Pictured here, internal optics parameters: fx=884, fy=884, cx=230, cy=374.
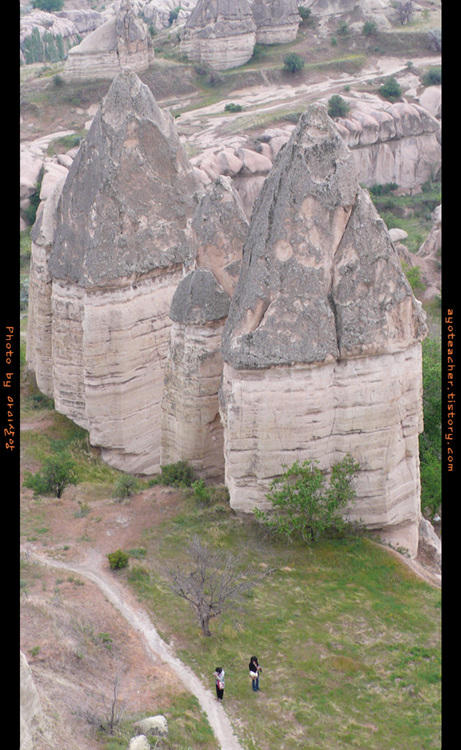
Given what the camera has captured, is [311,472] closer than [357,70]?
Yes

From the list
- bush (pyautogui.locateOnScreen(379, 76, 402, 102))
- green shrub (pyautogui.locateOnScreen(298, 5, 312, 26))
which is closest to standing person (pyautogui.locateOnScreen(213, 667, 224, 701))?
bush (pyautogui.locateOnScreen(379, 76, 402, 102))

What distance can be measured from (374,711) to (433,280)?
3634 cm

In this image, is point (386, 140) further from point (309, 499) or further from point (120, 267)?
point (309, 499)

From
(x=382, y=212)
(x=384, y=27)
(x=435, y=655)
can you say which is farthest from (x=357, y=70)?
(x=435, y=655)

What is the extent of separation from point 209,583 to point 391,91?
60101 mm

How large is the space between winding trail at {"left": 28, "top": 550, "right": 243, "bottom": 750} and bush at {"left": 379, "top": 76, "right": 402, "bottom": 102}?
5874 cm

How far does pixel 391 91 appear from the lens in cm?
7188

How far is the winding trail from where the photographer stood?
16.5 meters

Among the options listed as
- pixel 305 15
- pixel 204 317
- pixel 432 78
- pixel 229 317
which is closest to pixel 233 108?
pixel 432 78

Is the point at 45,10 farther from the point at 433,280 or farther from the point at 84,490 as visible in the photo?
the point at 84,490

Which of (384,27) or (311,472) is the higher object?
(384,27)

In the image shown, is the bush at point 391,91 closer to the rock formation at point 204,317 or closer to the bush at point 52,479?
the rock formation at point 204,317

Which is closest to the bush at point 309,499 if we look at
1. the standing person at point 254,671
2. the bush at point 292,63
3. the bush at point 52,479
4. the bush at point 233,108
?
the standing person at point 254,671

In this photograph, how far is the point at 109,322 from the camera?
1128 inches
